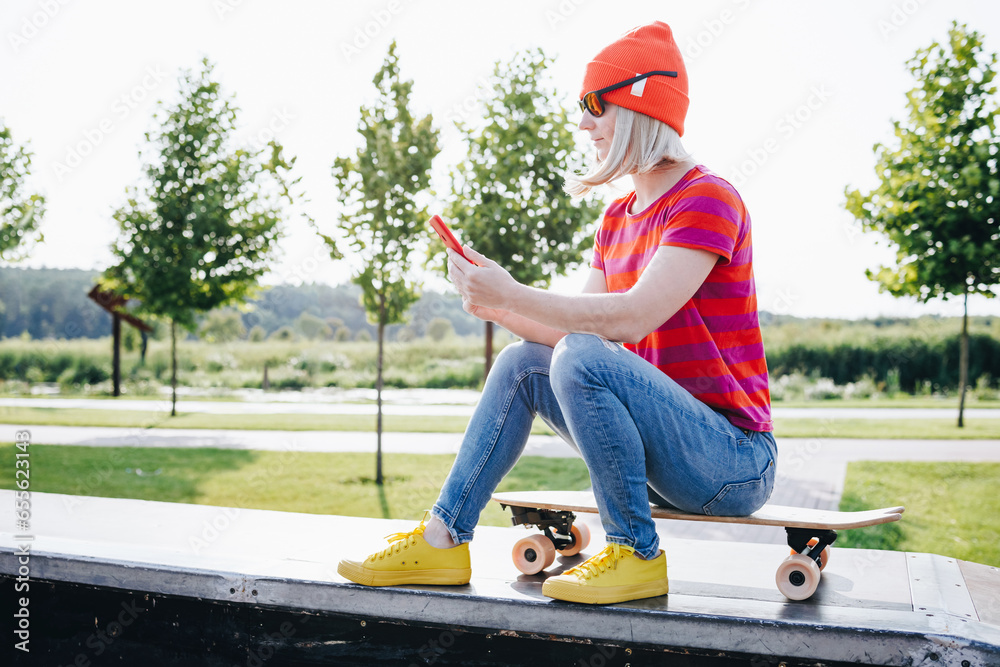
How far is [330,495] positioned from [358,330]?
28671mm

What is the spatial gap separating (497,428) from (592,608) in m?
0.53

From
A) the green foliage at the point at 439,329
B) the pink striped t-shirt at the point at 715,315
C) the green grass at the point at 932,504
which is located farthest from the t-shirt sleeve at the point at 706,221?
the green foliage at the point at 439,329

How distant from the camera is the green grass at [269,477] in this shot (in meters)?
6.15

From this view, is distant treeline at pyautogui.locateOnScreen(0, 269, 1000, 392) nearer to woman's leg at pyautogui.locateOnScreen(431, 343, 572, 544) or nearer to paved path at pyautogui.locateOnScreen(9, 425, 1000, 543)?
paved path at pyautogui.locateOnScreen(9, 425, 1000, 543)

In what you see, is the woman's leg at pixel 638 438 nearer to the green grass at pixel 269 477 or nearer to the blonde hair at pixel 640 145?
the blonde hair at pixel 640 145

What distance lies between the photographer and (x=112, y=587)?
2402 millimetres

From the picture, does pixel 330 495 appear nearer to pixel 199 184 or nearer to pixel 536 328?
pixel 536 328

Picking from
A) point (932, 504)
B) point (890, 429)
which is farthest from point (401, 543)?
point (890, 429)

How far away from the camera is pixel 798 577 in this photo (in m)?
2.04

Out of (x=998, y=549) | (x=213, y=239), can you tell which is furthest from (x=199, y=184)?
(x=998, y=549)

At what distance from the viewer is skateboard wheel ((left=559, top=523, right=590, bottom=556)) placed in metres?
2.62

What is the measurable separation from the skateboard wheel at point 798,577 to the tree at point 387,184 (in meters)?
5.41

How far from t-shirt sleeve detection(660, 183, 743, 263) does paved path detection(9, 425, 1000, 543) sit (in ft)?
16.6

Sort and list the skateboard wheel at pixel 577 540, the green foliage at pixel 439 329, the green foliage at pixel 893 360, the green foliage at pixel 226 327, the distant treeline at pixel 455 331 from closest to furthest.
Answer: the skateboard wheel at pixel 577 540
the green foliage at pixel 893 360
the distant treeline at pixel 455 331
the green foliage at pixel 439 329
the green foliage at pixel 226 327
